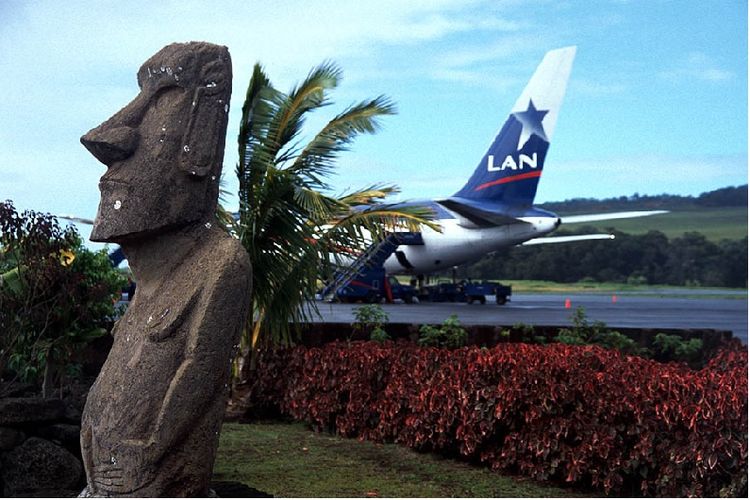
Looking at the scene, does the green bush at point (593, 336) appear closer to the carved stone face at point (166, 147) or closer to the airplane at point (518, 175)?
the carved stone face at point (166, 147)

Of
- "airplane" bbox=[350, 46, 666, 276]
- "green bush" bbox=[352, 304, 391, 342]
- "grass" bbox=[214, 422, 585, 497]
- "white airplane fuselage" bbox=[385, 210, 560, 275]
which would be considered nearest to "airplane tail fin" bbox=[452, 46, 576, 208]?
"airplane" bbox=[350, 46, 666, 276]

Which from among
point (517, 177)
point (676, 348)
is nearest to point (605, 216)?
point (517, 177)

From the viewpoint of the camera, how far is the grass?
718 cm

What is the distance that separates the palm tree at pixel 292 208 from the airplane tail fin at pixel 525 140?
22.3m

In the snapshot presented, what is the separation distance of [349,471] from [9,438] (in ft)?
8.88

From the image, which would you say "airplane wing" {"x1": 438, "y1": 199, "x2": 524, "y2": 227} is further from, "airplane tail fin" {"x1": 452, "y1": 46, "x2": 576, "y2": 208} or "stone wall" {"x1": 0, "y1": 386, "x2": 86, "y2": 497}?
"stone wall" {"x1": 0, "y1": 386, "x2": 86, "y2": 497}

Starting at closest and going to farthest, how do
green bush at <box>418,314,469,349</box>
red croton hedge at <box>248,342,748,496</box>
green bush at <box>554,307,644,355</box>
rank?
red croton hedge at <box>248,342,748,496</box>, green bush at <box>418,314,469,349</box>, green bush at <box>554,307,644,355</box>

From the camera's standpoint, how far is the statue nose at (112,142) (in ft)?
12.8

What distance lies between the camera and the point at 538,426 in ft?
23.6

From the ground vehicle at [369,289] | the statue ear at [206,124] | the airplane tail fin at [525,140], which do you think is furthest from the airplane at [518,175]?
the statue ear at [206,124]

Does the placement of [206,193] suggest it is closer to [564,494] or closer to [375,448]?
[564,494]

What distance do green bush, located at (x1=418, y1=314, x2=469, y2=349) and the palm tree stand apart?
1.31 m

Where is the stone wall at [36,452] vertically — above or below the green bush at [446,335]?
below

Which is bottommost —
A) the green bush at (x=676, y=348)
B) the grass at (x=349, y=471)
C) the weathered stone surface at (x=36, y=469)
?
the grass at (x=349, y=471)
